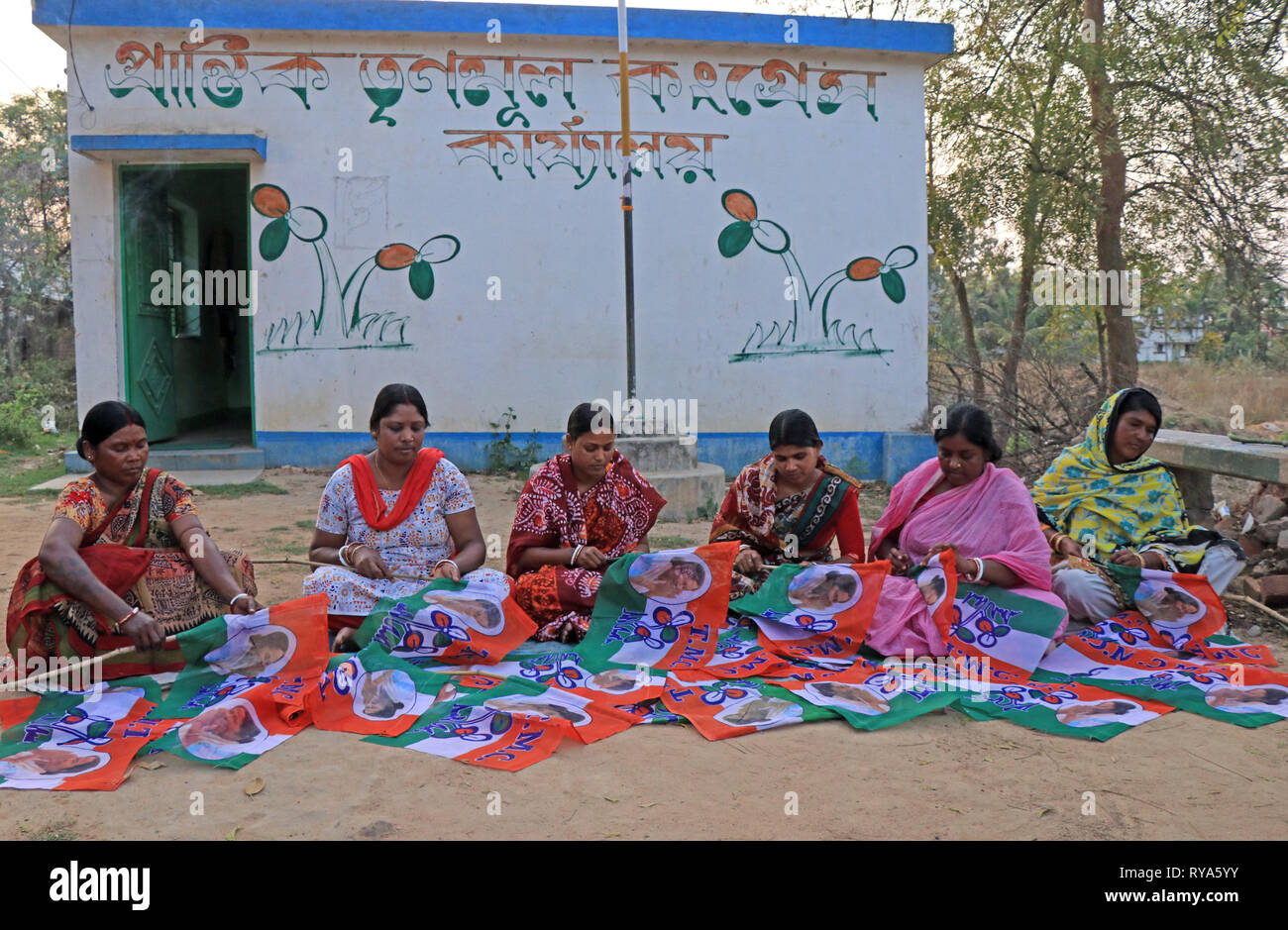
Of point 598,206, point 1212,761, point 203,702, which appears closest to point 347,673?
point 203,702

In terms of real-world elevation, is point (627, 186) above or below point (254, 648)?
above

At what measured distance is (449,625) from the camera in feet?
12.3

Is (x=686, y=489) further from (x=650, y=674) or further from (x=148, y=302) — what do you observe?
(x=148, y=302)

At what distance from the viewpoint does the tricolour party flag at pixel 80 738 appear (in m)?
2.72

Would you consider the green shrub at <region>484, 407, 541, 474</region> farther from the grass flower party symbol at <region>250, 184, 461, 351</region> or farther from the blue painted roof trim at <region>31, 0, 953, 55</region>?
the blue painted roof trim at <region>31, 0, 953, 55</region>

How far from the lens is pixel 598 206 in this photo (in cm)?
904

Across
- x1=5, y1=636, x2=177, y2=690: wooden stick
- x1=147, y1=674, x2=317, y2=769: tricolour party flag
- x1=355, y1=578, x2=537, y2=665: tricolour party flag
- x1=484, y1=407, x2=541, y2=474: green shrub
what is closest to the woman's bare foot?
x1=355, y1=578, x2=537, y2=665: tricolour party flag

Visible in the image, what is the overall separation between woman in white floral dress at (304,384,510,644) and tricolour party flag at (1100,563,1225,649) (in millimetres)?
2549

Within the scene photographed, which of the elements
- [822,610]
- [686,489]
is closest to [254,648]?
[822,610]

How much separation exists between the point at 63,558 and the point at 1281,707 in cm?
407

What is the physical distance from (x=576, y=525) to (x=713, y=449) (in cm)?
510

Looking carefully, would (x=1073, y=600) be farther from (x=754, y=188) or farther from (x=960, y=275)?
(x=960, y=275)

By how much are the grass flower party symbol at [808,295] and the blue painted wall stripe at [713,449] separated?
802 millimetres

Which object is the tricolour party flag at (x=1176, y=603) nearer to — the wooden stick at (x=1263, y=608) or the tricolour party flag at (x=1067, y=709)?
the wooden stick at (x=1263, y=608)
